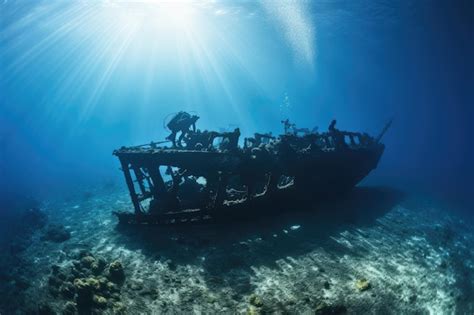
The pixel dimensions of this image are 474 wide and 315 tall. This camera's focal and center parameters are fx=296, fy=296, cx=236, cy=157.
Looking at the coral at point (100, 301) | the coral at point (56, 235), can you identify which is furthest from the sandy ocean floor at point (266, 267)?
Result: the coral at point (56, 235)

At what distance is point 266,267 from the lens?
32.9 ft

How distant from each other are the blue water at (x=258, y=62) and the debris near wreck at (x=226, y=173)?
61.1ft

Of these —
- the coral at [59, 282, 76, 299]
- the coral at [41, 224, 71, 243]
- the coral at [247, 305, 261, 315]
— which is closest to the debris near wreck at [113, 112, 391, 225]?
the coral at [41, 224, 71, 243]

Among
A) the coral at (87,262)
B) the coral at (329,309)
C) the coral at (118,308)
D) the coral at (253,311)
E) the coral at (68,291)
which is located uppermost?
the coral at (87,262)

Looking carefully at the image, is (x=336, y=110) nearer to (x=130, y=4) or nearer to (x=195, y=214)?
(x=130, y=4)

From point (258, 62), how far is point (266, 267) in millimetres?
103294

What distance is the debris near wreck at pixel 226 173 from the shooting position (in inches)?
477

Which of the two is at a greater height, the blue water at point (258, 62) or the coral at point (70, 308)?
the blue water at point (258, 62)

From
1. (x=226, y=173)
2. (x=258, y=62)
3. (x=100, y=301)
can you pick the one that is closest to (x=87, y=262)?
(x=100, y=301)

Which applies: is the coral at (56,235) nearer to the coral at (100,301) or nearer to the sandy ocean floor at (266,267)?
the sandy ocean floor at (266,267)

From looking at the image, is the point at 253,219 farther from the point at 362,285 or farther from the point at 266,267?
the point at 362,285

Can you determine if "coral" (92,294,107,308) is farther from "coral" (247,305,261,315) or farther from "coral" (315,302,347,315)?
"coral" (315,302,347,315)

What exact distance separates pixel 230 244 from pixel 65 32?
6101 cm

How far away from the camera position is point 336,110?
148 m
